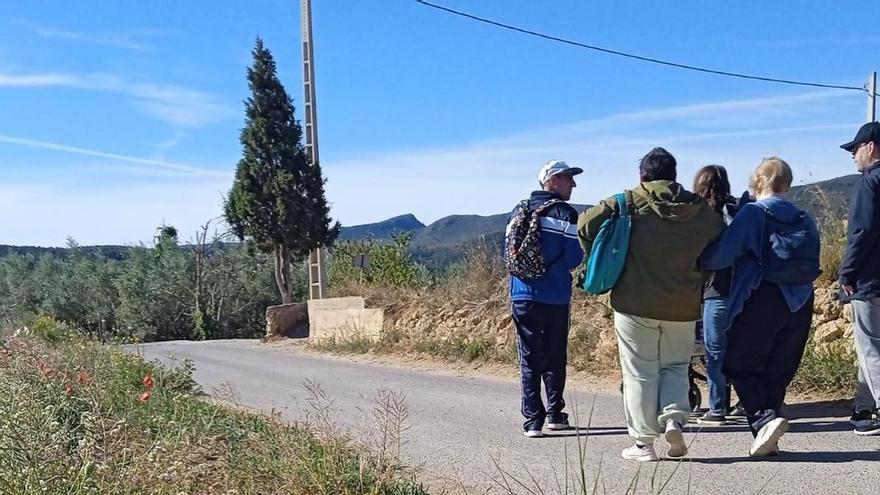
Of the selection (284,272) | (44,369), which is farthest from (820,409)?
(284,272)

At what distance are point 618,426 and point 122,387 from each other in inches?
157

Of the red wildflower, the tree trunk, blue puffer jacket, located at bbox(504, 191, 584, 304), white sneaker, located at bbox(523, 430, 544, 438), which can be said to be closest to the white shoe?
white sneaker, located at bbox(523, 430, 544, 438)

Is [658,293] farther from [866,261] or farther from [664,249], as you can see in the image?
[866,261]

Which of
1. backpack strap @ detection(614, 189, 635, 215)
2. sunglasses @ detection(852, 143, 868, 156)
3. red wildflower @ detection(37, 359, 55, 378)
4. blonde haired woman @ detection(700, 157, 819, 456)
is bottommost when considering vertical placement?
red wildflower @ detection(37, 359, 55, 378)

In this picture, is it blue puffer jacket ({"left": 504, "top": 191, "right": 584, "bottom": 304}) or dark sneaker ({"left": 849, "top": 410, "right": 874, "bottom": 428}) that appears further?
blue puffer jacket ({"left": 504, "top": 191, "right": 584, "bottom": 304})

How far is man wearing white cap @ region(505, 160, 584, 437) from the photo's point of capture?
5.59 meters

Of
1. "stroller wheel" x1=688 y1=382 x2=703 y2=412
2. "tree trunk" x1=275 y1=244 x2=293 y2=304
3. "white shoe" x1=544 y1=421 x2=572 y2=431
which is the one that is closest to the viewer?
"white shoe" x1=544 y1=421 x2=572 y2=431

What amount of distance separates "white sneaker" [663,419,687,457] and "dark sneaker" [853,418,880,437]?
4.28 feet

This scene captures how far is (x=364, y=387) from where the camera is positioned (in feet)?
28.1

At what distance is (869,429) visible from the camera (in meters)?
5.16

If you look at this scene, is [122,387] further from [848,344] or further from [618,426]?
[848,344]

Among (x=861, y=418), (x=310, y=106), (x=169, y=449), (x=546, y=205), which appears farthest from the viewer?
(x=310, y=106)

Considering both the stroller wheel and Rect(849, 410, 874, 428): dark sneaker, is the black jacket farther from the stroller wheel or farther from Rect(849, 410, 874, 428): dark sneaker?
the stroller wheel

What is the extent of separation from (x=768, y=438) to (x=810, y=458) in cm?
30
